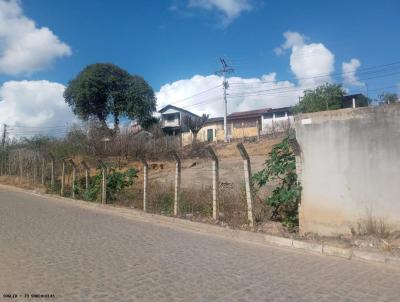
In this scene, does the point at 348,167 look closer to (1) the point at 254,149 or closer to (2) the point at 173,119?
(1) the point at 254,149

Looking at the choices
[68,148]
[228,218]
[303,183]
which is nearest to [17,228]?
[228,218]

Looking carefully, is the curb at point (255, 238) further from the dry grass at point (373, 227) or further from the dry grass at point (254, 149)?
the dry grass at point (254, 149)

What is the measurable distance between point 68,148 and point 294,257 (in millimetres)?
23793

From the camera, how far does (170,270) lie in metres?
5.72

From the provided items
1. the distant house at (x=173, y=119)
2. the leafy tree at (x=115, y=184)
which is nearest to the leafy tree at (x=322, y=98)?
the distant house at (x=173, y=119)

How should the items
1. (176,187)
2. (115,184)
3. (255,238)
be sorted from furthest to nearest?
(115,184) < (176,187) < (255,238)

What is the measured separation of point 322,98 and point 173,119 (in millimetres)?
26245

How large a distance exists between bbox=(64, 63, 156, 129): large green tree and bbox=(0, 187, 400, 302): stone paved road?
36.3 metres

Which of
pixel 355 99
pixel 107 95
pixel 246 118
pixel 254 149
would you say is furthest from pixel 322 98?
pixel 107 95

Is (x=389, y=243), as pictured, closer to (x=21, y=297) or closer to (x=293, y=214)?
(x=293, y=214)

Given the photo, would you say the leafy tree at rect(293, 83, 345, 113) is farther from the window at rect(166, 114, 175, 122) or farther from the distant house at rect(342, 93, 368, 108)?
the window at rect(166, 114, 175, 122)

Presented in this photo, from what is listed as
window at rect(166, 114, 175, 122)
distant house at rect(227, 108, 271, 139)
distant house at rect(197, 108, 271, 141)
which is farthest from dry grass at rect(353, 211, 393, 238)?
window at rect(166, 114, 175, 122)

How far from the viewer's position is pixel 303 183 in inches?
331

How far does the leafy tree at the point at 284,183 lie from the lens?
881 centimetres
